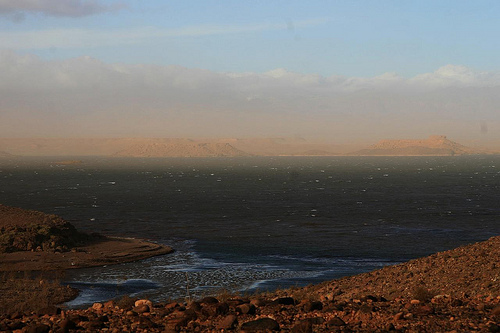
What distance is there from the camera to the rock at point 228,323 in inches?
498

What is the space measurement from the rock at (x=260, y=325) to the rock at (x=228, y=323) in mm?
358

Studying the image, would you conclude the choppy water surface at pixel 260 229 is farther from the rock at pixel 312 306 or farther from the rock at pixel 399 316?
the rock at pixel 399 316

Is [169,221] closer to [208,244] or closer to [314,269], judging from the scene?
[208,244]

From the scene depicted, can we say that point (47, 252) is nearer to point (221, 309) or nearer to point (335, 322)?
point (221, 309)

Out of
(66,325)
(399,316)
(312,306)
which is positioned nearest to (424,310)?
(399,316)

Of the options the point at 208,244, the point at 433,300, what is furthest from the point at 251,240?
the point at 433,300

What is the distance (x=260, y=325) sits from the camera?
40.4 ft

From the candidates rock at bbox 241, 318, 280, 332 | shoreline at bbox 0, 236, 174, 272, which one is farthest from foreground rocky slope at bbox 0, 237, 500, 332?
shoreline at bbox 0, 236, 174, 272

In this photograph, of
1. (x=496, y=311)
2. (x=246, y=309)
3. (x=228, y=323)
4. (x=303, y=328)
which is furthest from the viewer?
(x=246, y=309)

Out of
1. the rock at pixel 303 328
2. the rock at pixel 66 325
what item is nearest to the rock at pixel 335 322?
the rock at pixel 303 328

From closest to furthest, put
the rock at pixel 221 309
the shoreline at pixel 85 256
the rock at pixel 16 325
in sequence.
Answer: the rock at pixel 16 325 < the rock at pixel 221 309 < the shoreline at pixel 85 256

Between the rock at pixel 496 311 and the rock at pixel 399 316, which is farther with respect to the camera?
the rock at pixel 496 311

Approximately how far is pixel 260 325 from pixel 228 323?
768mm

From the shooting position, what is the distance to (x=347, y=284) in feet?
87.4
